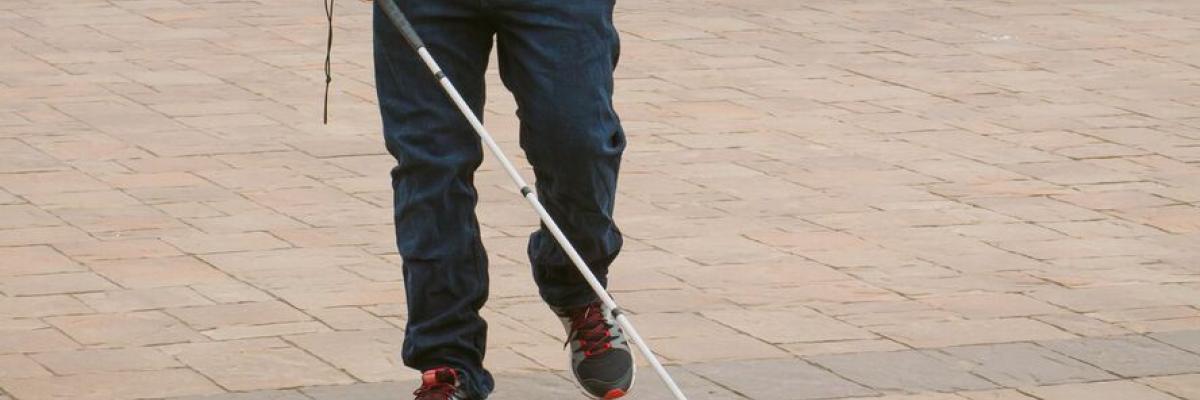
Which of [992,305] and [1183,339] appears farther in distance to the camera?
[992,305]

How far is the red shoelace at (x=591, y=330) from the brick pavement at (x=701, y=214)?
285 millimetres

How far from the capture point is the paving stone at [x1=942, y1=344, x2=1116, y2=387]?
16.9ft

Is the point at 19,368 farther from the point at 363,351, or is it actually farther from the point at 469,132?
the point at 469,132

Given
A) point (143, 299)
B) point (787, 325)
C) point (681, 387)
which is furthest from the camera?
point (143, 299)

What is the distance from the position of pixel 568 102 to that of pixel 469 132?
209 mm

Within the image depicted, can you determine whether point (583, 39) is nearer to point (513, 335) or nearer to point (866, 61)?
point (513, 335)

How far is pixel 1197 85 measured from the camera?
32.1ft

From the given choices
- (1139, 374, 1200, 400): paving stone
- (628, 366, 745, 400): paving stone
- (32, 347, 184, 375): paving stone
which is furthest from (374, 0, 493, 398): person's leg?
(1139, 374, 1200, 400): paving stone

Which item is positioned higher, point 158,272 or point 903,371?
point 903,371

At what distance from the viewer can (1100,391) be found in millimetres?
5066

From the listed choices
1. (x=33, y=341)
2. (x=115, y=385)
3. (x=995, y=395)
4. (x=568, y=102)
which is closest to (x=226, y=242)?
(x=33, y=341)

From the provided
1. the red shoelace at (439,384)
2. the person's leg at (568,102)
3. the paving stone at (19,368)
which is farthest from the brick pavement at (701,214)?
the person's leg at (568,102)

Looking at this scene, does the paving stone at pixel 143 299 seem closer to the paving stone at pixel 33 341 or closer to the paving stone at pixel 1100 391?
the paving stone at pixel 33 341

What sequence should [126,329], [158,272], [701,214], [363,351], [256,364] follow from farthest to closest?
[701,214]
[158,272]
[126,329]
[363,351]
[256,364]
